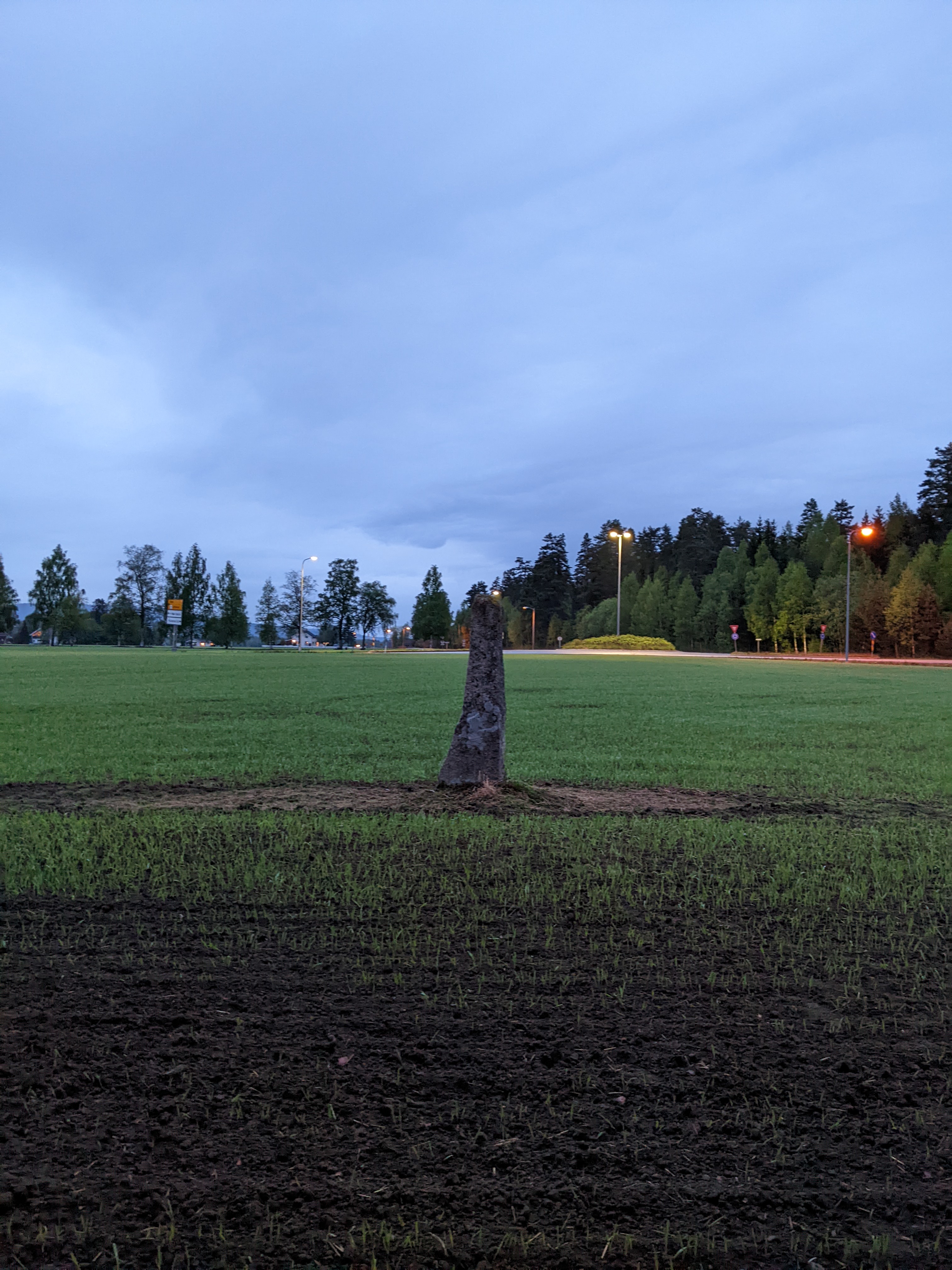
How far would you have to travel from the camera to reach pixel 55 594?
9306cm

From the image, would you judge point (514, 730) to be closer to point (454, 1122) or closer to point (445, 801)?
point (445, 801)

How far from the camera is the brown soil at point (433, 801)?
260 inches

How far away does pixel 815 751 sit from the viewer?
10.2 meters

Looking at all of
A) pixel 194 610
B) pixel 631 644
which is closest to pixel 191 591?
pixel 194 610

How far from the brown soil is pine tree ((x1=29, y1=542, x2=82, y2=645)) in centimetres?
9349

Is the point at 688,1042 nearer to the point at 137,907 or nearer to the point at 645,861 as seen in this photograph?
the point at 645,861

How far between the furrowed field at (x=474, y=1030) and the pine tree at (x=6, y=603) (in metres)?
93.8

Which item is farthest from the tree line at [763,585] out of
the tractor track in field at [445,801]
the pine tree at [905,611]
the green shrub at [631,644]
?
the tractor track in field at [445,801]

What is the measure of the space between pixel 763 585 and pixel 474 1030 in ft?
311

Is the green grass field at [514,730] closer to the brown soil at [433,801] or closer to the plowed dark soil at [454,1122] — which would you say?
the brown soil at [433,801]

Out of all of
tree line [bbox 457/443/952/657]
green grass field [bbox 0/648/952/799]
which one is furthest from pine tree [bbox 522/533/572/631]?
green grass field [bbox 0/648/952/799]

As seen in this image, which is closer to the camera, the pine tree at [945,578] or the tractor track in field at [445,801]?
the tractor track in field at [445,801]

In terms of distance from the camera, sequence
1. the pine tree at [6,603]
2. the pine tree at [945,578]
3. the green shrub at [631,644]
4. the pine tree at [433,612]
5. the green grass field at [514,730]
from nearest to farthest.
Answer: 1. the green grass field at [514,730]
2. the green shrub at [631,644]
3. the pine tree at [945,578]
4. the pine tree at [6,603]
5. the pine tree at [433,612]

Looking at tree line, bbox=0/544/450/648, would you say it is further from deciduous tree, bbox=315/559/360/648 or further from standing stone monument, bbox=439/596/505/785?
standing stone monument, bbox=439/596/505/785
